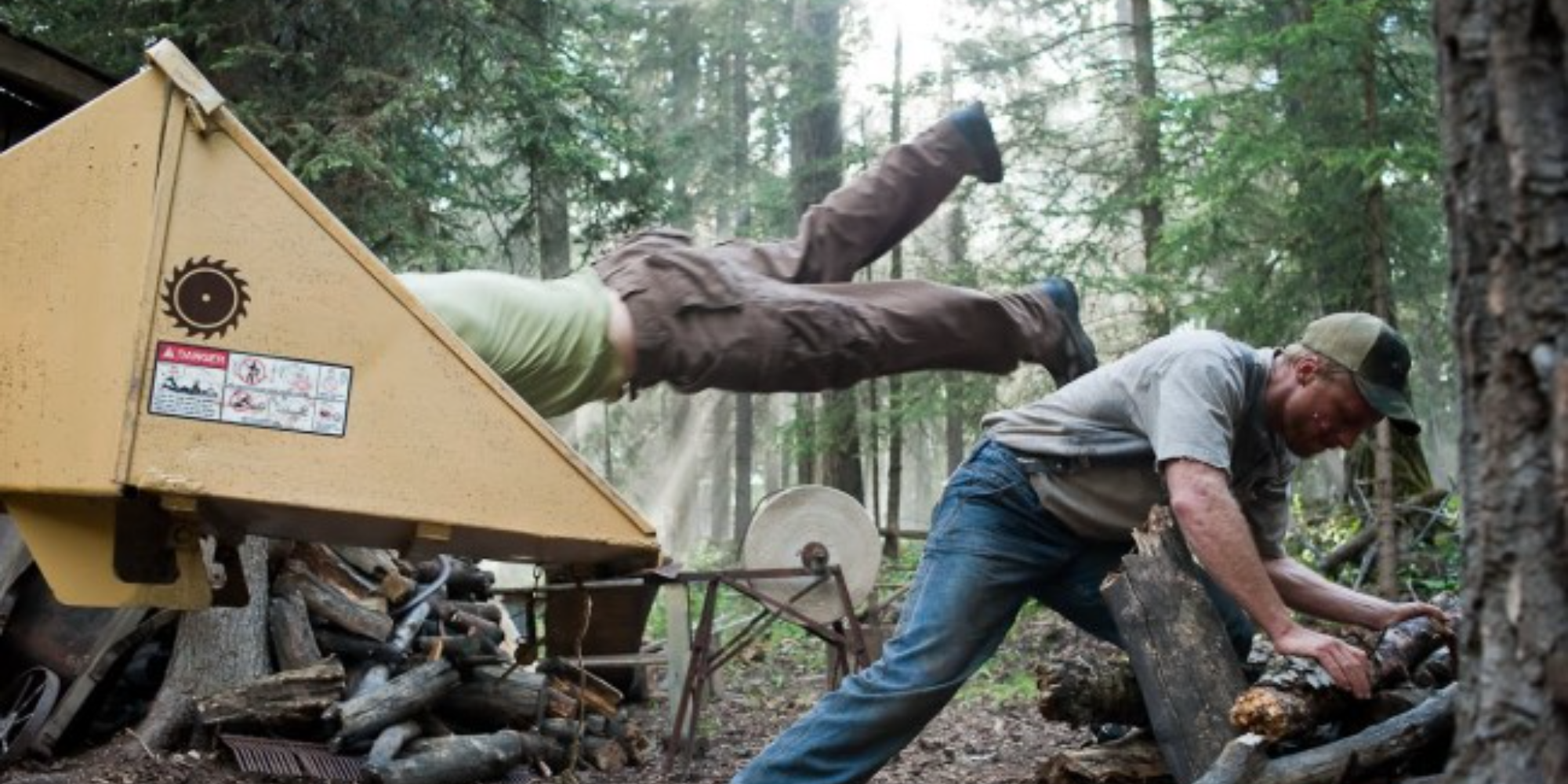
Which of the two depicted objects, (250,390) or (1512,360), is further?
(250,390)

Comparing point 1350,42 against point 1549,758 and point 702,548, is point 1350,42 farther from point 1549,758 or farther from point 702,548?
point 702,548

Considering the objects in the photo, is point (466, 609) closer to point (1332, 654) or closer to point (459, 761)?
point (459, 761)

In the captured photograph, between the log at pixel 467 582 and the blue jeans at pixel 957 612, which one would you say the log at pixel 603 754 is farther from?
the blue jeans at pixel 957 612

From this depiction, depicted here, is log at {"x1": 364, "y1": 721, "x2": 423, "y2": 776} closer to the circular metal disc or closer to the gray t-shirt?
the circular metal disc

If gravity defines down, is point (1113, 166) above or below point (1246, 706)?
above

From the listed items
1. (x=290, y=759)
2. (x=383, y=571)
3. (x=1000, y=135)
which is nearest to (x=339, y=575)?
(x=383, y=571)

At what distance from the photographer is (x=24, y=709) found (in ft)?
24.1

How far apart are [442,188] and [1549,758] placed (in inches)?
412

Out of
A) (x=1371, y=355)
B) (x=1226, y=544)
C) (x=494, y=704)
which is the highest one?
(x=1371, y=355)

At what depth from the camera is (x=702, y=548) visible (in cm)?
2650

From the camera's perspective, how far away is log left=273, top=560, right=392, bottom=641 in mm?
8367

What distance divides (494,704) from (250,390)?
5122 millimetres

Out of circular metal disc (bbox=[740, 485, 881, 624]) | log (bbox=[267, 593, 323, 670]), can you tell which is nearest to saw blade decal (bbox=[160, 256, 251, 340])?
log (bbox=[267, 593, 323, 670])

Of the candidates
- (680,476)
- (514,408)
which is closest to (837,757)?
(514,408)
